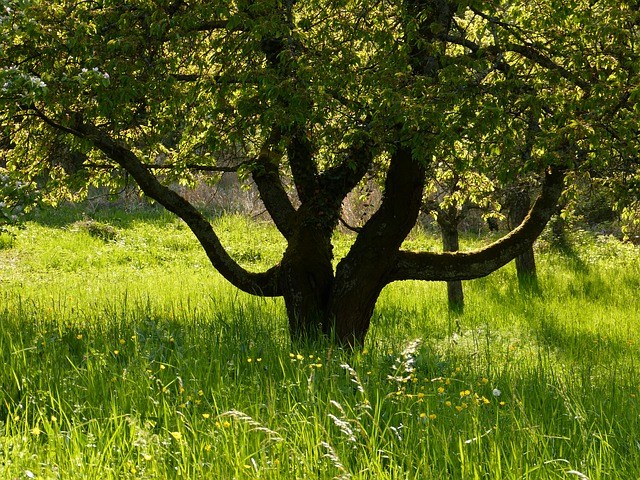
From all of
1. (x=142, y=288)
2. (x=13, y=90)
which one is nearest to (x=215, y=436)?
(x=13, y=90)

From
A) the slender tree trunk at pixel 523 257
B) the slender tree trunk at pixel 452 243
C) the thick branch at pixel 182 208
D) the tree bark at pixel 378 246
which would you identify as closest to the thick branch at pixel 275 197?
the thick branch at pixel 182 208

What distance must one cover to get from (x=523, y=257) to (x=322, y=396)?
37.3 feet

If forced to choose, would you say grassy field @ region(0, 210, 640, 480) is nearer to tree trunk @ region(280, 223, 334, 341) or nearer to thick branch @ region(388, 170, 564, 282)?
tree trunk @ region(280, 223, 334, 341)

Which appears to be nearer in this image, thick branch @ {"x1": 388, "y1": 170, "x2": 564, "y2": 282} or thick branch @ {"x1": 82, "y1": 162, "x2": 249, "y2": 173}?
thick branch @ {"x1": 388, "y1": 170, "x2": 564, "y2": 282}

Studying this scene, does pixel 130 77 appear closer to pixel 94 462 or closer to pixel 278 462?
pixel 94 462

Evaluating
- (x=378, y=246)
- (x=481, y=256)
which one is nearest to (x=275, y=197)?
(x=378, y=246)

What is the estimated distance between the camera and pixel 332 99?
6918mm

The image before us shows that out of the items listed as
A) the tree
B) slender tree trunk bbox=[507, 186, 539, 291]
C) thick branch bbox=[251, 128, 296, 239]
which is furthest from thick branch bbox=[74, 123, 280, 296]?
slender tree trunk bbox=[507, 186, 539, 291]

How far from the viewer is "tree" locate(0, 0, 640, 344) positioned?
6.58m

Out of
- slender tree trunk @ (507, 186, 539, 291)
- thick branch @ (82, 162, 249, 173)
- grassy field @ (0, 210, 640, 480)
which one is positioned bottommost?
grassy field @ (0, 210, 640, 480)

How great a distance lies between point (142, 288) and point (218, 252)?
614cm

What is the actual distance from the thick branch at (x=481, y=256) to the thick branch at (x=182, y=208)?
1595mm

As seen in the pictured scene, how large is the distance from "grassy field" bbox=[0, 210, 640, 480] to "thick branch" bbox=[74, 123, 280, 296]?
63 centimetres

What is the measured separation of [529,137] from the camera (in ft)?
24.2
